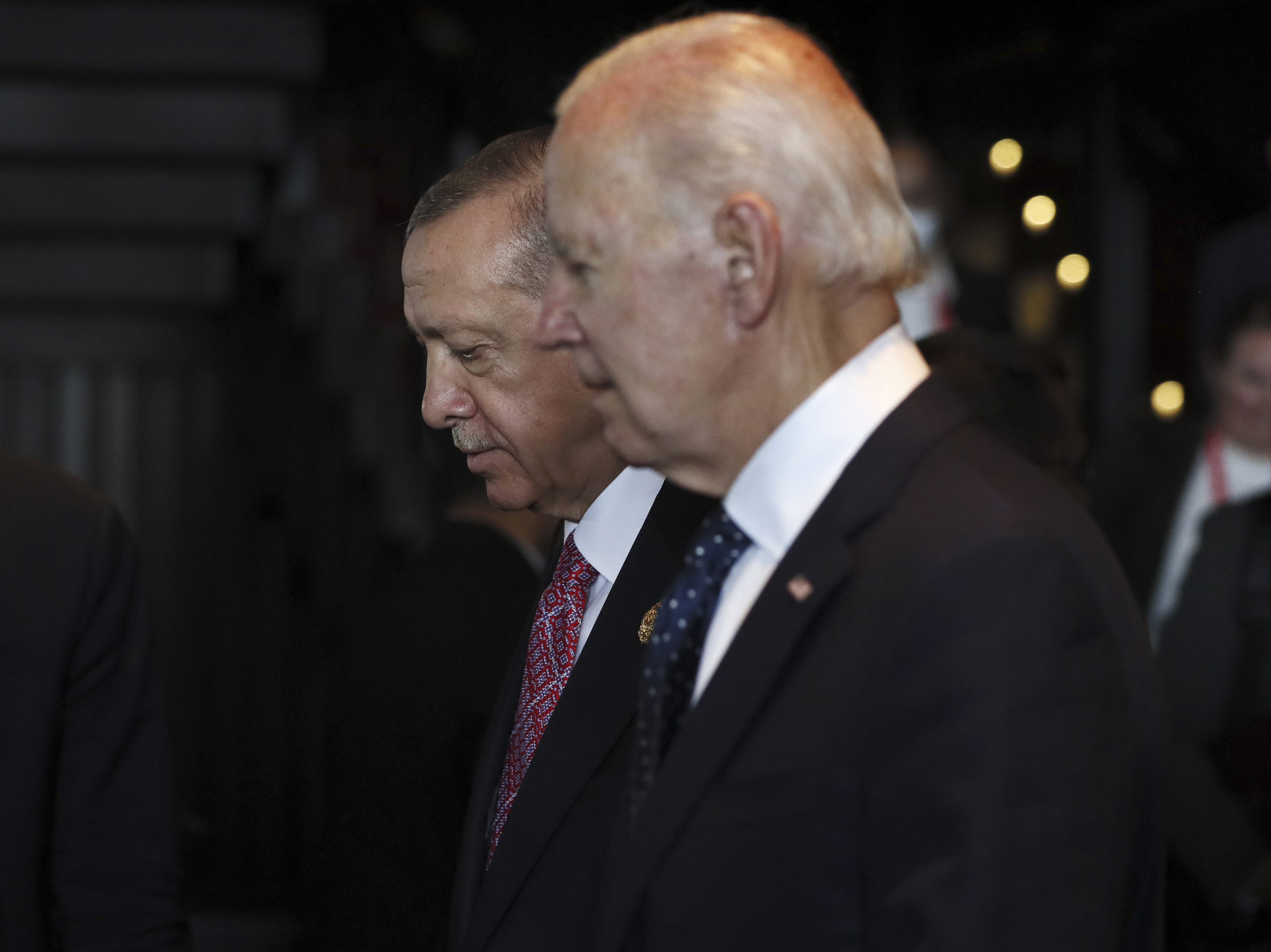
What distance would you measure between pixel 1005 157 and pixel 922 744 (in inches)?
189

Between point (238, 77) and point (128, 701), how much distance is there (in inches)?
129

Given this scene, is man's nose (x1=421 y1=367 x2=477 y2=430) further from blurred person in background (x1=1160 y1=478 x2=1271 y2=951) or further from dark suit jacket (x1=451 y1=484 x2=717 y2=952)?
blurred person in background (x1=1160 y1=478 x2=1271 y2=951)

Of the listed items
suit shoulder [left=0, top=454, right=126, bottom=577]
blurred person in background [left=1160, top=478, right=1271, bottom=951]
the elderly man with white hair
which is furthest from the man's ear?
blurred person in background [left=1160, top=478, right=1271, bottom=951]

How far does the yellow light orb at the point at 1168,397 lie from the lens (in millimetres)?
4652

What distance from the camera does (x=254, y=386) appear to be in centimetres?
510

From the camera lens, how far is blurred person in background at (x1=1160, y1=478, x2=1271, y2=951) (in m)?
2.37

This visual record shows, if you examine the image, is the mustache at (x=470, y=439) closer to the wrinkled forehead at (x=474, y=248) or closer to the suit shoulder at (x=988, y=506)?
the wrinkled forehead at (x=474, y=248)

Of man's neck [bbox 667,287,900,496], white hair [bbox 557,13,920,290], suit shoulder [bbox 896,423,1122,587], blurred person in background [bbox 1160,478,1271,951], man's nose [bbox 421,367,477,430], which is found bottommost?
blurred person in background [bbox 1160,478,1271,951]

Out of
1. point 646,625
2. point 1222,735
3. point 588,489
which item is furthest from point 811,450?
point 1222,735

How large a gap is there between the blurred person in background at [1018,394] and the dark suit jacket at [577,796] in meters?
0.82

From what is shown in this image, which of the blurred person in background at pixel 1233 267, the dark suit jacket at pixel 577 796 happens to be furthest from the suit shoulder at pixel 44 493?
the blurred person in background at pixel 1233 267

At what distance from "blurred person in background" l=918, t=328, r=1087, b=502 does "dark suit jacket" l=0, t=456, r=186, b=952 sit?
1.13 metres

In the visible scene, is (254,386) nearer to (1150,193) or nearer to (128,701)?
(1150,193)

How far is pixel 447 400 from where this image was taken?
4.74 feet
